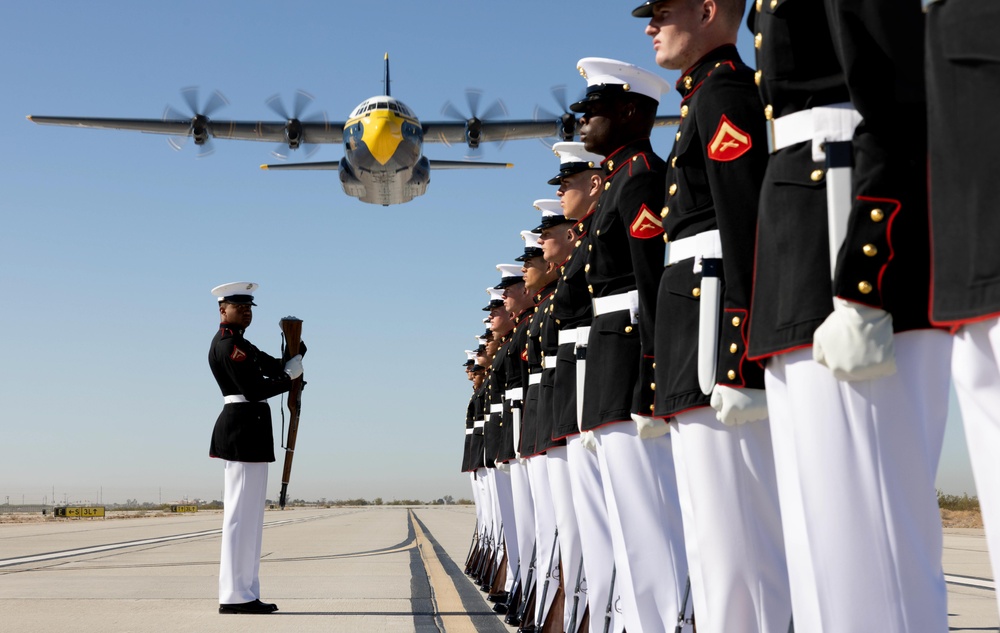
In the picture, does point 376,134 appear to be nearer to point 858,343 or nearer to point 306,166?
point 306,166

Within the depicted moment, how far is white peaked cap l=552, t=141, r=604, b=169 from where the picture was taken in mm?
5812

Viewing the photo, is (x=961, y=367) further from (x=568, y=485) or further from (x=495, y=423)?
(x=495, y=423)

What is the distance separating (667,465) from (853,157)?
2059mm

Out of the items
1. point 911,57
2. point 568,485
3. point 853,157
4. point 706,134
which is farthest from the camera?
point 568,485

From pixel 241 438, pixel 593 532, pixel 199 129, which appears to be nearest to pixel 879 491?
pixel 593 532

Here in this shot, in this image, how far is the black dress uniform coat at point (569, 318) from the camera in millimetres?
5207

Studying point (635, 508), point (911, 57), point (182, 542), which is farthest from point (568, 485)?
point (182, 542)

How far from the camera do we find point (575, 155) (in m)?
5.88

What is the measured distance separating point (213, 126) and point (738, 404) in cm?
3535

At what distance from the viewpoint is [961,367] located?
6.27ft

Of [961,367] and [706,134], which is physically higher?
[706,134]

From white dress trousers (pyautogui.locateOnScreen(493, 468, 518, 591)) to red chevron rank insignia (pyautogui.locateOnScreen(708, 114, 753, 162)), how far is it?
5.25 meters

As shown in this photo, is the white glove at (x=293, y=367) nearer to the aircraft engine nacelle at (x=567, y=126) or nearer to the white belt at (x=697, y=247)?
the white belt at (x=697, y=247)

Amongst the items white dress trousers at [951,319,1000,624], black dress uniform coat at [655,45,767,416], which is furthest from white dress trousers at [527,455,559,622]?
white dress trousers at [951,319,1000,624]
